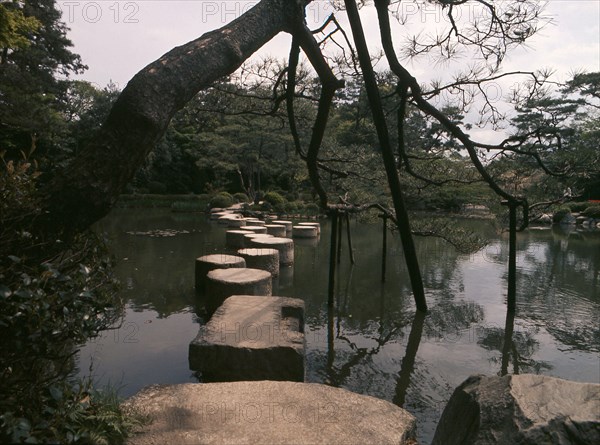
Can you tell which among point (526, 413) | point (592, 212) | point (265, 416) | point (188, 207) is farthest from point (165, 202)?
point (526, 413)

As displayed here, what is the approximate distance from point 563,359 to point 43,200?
18.2ft

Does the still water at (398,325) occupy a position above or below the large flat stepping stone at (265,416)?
below

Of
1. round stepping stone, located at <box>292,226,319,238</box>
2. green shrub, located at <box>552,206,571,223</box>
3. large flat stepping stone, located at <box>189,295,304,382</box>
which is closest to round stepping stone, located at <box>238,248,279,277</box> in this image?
large flat stepping stone, located at <box>189,295,304,382</box>

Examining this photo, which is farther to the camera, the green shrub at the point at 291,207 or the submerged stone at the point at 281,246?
the green shrub at the point at 291,207

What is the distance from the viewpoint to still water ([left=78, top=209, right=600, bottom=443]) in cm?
458

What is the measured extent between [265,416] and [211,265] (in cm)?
498

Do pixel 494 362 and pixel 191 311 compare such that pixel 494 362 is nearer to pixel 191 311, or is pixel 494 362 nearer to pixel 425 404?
pixel 425 404

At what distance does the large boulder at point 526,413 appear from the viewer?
5.62 ft

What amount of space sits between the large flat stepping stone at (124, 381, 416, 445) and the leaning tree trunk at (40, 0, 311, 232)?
1294 millimetres

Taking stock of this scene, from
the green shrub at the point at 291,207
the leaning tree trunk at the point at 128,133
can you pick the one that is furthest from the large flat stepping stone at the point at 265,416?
the green shrub at the point at 291,207

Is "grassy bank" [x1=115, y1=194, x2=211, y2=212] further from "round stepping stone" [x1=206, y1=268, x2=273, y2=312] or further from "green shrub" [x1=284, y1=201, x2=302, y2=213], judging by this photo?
"round stepping stone" [x1=206, y1=268, x2=273, y2=312]

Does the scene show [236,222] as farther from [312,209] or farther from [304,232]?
[312,209]

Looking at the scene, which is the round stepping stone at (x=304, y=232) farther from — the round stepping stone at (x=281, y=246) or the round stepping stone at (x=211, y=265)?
the round stepping stone at (x=211, y=265)

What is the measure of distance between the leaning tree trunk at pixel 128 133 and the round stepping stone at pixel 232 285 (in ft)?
13.5
